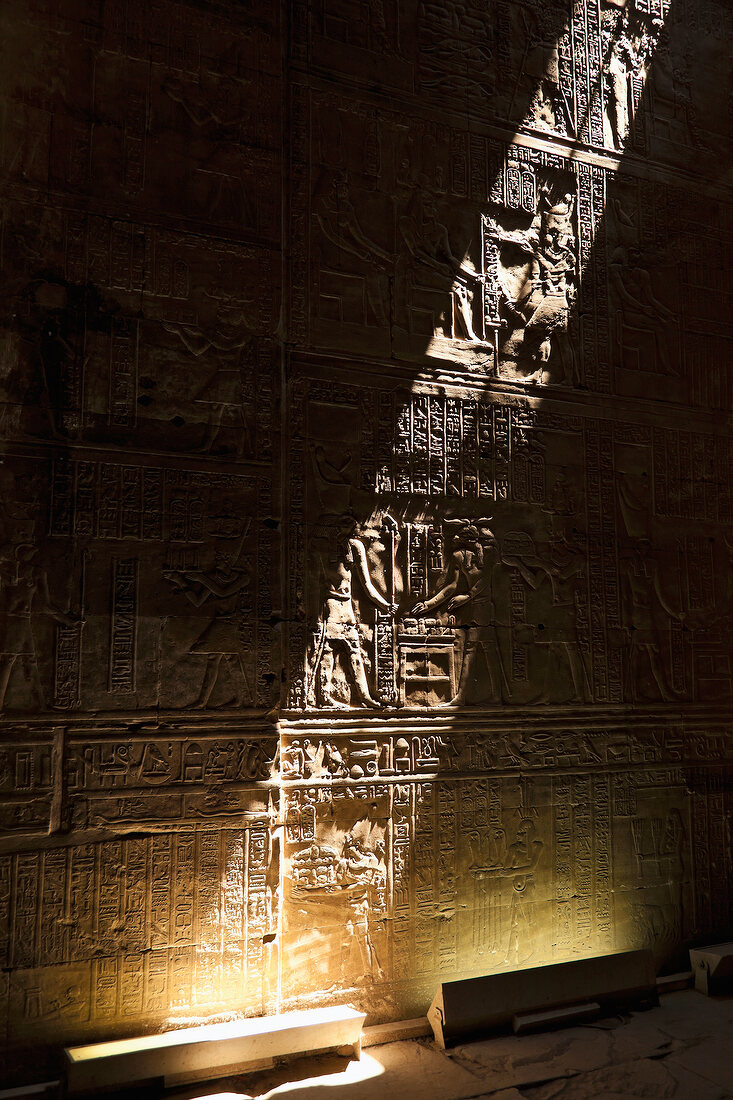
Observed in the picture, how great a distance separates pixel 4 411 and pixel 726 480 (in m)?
4.22

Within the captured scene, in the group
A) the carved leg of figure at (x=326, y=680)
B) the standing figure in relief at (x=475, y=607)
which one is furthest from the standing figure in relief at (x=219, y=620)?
the standing figure in relief at (x=475, y=607)

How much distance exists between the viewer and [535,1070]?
12.6 ft

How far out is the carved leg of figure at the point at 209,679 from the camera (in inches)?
158

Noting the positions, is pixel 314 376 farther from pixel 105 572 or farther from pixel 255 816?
pixel 255 816

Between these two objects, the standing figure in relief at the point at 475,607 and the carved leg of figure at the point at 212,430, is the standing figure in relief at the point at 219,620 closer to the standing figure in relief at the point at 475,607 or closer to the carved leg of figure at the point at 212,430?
the carved leg of figure at the point at 212,430

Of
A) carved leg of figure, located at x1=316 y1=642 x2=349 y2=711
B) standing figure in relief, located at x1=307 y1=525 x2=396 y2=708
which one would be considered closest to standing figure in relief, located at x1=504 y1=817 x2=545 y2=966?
standing figure in relief, located at x1=307 y1=525 x2=396 y2=708

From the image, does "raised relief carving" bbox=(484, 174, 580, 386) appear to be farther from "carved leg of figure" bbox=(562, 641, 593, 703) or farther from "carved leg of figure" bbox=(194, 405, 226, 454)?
"carved leg of figure" bbox=(194, 405, 226, 454)

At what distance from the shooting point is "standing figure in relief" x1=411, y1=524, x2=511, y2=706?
4602 millimetres

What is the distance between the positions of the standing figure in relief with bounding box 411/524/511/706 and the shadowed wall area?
0.02 m

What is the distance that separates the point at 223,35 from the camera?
14.4ft

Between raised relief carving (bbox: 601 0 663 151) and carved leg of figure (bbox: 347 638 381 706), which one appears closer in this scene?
carved leg of figure (bbox: 347 638 381 706)

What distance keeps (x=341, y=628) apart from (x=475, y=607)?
785 millimetres

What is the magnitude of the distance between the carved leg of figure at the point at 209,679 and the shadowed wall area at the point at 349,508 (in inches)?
0.9

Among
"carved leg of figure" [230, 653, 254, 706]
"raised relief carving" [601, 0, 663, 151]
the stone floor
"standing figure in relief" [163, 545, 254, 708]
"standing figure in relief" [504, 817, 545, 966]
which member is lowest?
the stone floor
